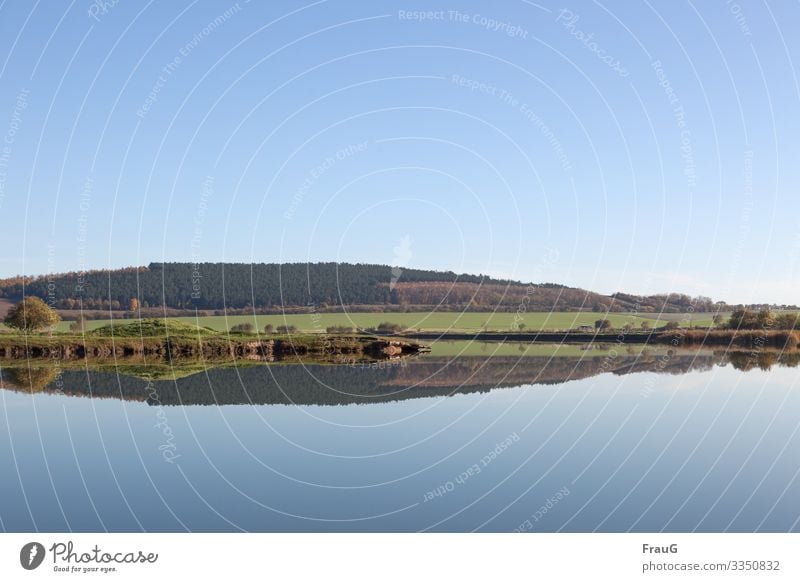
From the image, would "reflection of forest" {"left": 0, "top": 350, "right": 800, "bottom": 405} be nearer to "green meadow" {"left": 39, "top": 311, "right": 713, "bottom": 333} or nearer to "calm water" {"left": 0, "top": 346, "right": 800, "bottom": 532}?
"calm water" {"left": 0, "top": 346, "right": 800, "bottom": 532}

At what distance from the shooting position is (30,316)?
59688 millimetres

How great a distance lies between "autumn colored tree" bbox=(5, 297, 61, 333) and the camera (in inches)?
2349

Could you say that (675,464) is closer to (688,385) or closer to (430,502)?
(430,502)

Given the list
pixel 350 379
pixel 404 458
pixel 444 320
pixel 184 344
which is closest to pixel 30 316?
pixel 184 344

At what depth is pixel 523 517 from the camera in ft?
42.6

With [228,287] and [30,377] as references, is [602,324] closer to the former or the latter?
[228,287]

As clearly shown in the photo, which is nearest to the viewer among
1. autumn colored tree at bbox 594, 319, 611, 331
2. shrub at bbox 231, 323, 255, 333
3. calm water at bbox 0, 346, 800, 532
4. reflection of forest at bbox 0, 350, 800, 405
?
calm water at bbox 0, 346, 800, 532

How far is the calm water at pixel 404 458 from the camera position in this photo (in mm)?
13031

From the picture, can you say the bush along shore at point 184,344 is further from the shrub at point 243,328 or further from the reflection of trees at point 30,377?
the reflection of trees at point 30,377

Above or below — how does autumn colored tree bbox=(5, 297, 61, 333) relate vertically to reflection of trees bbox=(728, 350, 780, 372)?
above

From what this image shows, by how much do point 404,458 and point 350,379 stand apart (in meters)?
18.5

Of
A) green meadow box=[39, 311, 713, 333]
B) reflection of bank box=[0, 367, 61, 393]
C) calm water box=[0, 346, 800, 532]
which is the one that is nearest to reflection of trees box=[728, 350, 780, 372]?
calm water box=[0, 346, 800, 532]

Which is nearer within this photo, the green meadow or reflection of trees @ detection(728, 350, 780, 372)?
reflection of trees @ detection(728, 350, 780, 372)

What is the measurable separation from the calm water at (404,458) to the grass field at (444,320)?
1638 inches
